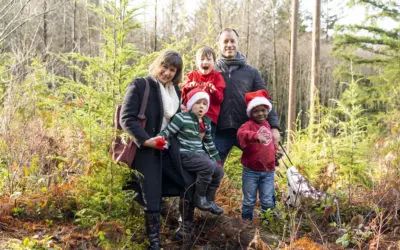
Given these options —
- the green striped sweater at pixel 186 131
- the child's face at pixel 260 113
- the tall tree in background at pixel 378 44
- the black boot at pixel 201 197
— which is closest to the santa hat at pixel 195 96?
the green striped sweater at pixel 186 131

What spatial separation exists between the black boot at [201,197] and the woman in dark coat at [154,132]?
11 cm

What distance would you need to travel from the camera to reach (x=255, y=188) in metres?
4.50

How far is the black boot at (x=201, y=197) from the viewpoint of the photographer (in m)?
3.75

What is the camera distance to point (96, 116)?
13.9 ft

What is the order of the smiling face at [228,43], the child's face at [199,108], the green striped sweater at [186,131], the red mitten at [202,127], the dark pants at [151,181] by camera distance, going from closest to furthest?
the dark pants at [151,181], the green striped sweater at [186,131], the child's face at [199,108], the red mitten at [202,127], the smiling face at [228,43]

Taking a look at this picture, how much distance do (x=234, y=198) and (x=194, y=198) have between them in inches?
103

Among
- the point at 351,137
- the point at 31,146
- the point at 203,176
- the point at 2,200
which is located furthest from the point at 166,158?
the point at 351,137

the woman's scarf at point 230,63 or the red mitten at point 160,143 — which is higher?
the woman's scarf at point 230,63

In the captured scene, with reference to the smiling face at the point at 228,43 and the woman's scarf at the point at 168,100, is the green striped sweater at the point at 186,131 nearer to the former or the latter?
the woman's scarf at the point at 168,100

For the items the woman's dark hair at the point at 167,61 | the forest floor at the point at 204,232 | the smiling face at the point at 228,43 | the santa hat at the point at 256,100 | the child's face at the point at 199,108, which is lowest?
the forest floor at the point at 204,232

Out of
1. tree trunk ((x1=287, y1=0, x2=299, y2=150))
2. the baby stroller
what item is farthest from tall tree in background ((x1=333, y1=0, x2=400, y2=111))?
the baby stroller

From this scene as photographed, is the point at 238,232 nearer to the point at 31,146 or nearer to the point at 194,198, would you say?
the point at 194,198

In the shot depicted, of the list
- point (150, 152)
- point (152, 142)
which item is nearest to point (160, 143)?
point (152, 142)

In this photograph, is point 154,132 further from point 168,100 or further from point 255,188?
point 255,188
